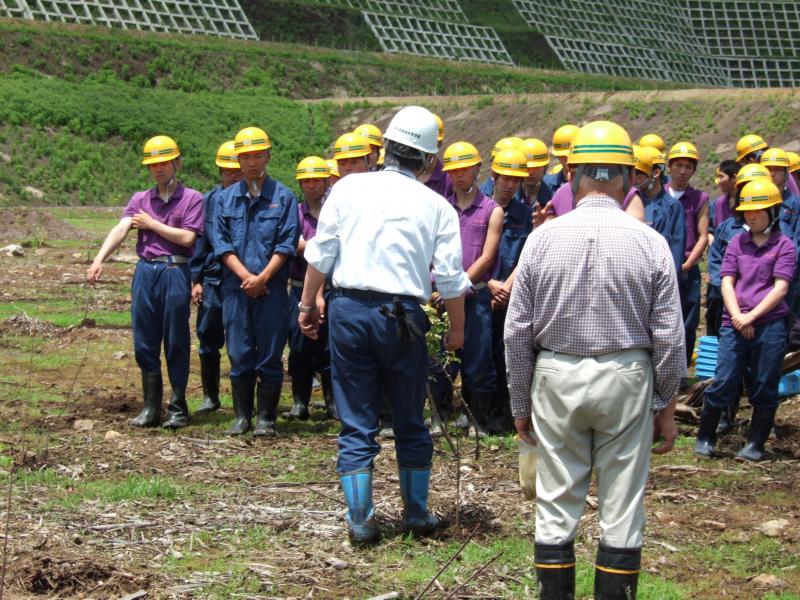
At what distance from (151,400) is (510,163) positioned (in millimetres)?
3312

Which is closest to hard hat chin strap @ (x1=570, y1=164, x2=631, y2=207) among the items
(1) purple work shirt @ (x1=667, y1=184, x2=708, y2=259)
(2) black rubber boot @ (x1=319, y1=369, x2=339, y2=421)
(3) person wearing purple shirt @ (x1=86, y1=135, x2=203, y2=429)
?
(3) person wearing purple shirt @ (x1=86, y1=135, x2=203, y2=429)

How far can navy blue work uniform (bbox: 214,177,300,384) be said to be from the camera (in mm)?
9414

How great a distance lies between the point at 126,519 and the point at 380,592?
1.71m

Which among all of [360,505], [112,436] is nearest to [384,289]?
[360,505]

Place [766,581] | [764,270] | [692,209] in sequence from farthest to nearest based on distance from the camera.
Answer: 1. [692,209]
2. [764,270]
3. [766,581]

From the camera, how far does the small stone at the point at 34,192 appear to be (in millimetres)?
34938

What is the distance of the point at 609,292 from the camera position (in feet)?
16.5

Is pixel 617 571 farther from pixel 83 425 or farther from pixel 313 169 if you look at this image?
pixel 313 169

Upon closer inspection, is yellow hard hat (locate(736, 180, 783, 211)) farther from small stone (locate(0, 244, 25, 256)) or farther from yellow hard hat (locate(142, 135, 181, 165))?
small stone (locate(0, 244, 25, 256))

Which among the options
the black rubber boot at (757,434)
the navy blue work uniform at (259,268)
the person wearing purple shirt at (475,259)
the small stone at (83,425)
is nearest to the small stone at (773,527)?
the black rubber boot at (757,434)

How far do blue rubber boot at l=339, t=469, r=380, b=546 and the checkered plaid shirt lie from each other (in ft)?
5.53

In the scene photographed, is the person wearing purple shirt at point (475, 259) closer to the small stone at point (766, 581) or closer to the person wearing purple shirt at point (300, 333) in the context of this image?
the person wearing purple shirt at point (300, 333)

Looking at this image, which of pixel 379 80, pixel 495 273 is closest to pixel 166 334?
pixel 495 273

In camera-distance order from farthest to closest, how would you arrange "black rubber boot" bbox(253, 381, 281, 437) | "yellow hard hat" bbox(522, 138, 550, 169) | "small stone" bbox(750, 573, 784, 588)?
"yellow hard hat" bbox(522, 138, 550, 169), "black rubber boot" bbox(253, 381, 281, 437), "small stone" bbox(750, 573, 784, 588)
